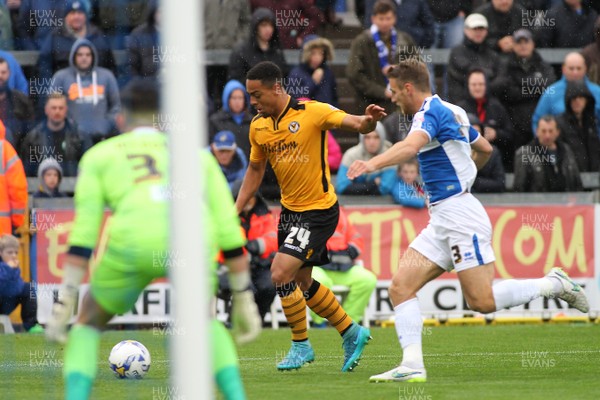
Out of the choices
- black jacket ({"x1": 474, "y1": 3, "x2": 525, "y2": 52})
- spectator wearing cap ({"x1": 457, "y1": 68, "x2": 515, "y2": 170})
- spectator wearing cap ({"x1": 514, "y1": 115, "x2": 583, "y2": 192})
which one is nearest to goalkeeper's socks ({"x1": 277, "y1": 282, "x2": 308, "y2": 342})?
spectator wearing cap ({"x1": 457, "y1": 68, "x2": 515, "y2": 170})

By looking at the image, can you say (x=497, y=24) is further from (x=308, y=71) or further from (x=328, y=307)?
(x=328, y=307)

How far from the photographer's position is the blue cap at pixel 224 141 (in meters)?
17.0

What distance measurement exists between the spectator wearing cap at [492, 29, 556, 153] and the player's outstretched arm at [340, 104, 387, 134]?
810 centimetres

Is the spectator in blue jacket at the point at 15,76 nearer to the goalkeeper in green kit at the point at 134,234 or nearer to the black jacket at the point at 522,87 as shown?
the black jacket at the point at 522,87

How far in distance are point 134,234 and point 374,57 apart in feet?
37.8

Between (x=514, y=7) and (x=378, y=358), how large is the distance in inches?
339

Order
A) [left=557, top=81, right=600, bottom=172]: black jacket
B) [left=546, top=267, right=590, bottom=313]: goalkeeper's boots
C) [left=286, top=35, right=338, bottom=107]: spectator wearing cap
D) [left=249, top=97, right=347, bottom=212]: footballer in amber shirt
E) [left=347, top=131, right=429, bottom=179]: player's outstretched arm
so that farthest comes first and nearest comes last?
[left=557, top=81, right=600, bottom=172]: black jacket, [left=286, top=35, right=338, bottom=107]: spectator wearing cap, [left=249, top=97, right=347, bottom=212]: footballer in amber shirt, [left=546, top=267, right=590, bottom=313]: goalkeeper's boots, [left=347, top=131, right=429, bottom=179]: player's outstretched arm

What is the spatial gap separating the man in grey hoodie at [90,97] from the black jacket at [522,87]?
5330 millimetres

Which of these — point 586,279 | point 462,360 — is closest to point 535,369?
point 462,360

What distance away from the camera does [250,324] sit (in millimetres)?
7219

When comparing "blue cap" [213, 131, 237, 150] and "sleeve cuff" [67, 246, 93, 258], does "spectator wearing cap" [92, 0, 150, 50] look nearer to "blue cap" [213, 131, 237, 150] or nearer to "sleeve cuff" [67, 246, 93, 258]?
"blue cap" [213, 131, 237, 150]

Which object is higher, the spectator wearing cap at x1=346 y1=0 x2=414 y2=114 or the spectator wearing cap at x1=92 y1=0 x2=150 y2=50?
the spectator wearing cap at x1=92 y1=0 x2=150 y2=50

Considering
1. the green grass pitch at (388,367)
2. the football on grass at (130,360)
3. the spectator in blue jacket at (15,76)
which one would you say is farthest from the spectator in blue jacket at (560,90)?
the football on grass at (130,360)

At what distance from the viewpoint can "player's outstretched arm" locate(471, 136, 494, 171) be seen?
11109mm
